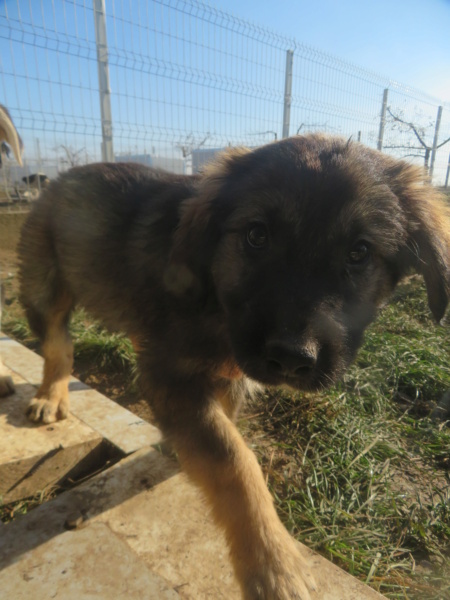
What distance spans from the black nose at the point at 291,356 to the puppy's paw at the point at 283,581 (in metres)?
0.60

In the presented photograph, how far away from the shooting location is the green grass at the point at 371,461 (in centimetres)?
169

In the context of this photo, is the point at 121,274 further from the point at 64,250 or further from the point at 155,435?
the point at 155,435

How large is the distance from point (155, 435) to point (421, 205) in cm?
167

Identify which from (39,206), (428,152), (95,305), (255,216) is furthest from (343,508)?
(428,152)

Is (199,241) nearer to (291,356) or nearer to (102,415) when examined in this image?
(291,356)

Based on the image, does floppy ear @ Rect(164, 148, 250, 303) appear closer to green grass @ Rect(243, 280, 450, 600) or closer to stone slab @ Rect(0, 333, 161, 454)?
stone slab @ Rect(0, 333, 161, 454)

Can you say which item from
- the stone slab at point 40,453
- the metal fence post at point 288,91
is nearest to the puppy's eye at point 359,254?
the stone slab at point 40,453

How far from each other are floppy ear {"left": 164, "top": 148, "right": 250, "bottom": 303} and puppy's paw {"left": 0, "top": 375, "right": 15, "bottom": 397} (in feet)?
4.44

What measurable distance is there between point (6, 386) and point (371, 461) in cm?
210

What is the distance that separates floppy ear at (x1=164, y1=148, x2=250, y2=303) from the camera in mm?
1840

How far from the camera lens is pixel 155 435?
7.32 feet

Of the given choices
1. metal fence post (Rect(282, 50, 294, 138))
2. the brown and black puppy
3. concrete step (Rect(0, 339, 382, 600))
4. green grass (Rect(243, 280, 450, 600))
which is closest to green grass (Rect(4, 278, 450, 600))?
green grass (Rect(243, 280, 450, 600))

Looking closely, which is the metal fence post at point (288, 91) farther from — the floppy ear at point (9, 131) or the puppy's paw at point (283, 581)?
the puppy's paw at point (283, 581)

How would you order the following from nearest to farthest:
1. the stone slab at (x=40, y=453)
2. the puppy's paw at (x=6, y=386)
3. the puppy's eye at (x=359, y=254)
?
the puppy's eye at (x=359, y=254) → the stone slab at (x=40, y=453) → the puppy's paw at (x=6, y=386)
